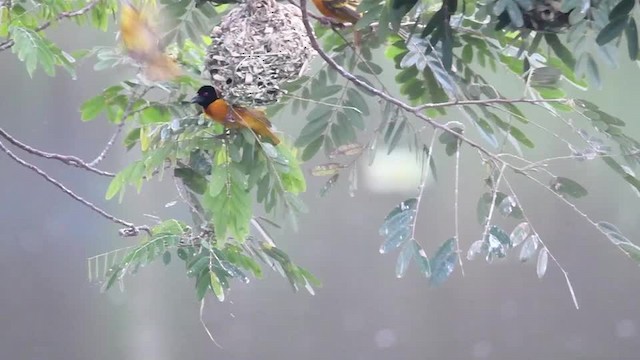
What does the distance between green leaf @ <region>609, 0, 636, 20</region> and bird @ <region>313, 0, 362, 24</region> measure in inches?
20.2

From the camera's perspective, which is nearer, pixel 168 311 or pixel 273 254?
pixel 273 254

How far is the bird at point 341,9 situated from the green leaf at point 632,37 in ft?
1.65

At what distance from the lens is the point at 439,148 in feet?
6.68

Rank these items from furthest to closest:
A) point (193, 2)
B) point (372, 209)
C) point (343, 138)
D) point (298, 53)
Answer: point (372, 209), point (343, 138), point (193, 2), point (298, 53)

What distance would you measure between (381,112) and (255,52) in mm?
263

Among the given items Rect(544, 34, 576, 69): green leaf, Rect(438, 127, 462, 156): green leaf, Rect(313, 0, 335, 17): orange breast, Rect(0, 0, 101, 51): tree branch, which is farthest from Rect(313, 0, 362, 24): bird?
Rect(0, 0, 101, 51): tree branch

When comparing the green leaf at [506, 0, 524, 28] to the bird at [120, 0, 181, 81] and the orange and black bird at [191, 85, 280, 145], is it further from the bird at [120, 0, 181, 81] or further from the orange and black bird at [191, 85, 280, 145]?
the bird at [120, 0, 181, 81]

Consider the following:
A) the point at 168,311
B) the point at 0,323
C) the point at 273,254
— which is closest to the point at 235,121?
the point at 273,254

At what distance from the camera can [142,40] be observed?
1.29m

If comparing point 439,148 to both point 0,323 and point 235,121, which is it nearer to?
point 235,121

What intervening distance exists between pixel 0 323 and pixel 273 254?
1.10 m

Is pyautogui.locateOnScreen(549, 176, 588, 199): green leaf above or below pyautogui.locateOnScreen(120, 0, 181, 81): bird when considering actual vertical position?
below

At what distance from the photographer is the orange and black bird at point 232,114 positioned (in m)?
1.21

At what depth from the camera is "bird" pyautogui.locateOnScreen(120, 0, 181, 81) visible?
1.27 m
